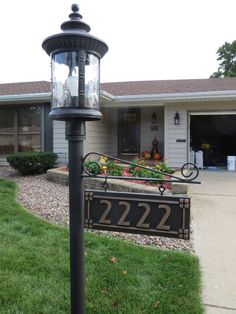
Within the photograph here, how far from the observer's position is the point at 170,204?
1.75 metres

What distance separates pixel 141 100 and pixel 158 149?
8.40 ft


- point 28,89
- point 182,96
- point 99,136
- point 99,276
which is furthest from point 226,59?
point 99,276

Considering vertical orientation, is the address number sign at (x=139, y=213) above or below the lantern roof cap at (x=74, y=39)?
below

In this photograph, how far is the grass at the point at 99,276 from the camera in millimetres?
2498

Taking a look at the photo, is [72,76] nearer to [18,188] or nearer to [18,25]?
[18,188]

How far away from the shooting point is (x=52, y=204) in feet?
18.1

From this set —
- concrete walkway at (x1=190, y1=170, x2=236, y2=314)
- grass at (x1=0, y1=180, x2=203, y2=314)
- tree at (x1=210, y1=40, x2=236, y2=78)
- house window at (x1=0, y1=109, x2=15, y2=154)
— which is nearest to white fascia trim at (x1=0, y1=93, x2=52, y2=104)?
house window at (x1=0, y1=109, x2=15, y2=154)

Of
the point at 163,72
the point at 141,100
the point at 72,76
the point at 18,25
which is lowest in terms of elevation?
the point at 72,76

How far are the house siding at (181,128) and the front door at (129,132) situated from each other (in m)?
2.26

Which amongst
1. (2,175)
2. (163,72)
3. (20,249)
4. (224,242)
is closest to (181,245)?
(224,242)

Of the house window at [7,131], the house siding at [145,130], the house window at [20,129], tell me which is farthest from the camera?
the house siding at [145,130]

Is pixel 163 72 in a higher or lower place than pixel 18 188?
higher

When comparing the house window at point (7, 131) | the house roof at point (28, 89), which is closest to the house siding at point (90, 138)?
the house roof at point (28, 89)

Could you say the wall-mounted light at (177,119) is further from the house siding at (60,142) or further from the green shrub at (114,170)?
the green shrub at (114,170)
